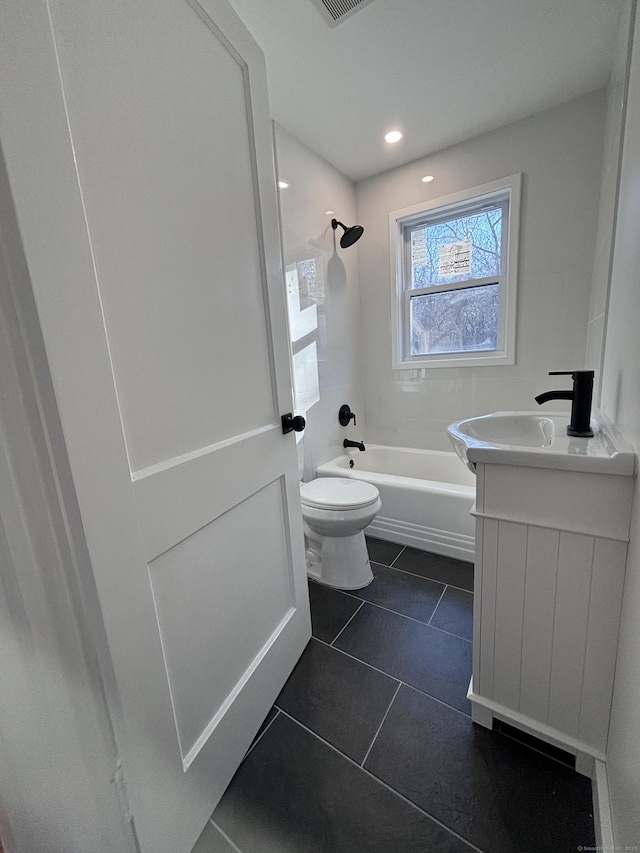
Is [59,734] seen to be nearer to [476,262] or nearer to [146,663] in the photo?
[146,663]

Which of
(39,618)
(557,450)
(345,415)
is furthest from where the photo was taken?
(345,415)

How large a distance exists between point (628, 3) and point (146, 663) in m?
2.49

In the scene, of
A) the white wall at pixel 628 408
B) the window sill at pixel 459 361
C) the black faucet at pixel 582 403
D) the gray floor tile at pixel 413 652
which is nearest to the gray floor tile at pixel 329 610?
the gray floor tile at pixel 413 652

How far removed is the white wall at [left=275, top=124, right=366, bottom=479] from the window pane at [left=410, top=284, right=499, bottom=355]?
0.49 metres

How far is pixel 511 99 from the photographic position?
1.75 meters

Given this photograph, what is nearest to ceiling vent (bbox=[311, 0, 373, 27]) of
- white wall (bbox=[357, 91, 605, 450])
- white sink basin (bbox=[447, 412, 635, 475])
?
white wall (bbox=[357, 91, 605, 450])

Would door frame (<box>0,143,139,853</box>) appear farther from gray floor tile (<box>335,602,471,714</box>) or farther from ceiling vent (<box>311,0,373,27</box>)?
ceiling vent (<box>311,0,373,27</box>)

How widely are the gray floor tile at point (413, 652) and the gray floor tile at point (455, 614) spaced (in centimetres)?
4

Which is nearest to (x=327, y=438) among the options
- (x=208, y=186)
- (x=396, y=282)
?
(x=396, y=282)

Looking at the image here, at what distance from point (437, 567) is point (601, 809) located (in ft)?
3.46

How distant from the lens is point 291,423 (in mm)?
1127

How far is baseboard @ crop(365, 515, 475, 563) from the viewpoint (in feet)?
6.01

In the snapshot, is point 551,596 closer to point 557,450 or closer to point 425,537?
point 557,450

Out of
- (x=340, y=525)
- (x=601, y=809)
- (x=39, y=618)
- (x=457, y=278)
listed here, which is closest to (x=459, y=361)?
(x=457, y=278)
